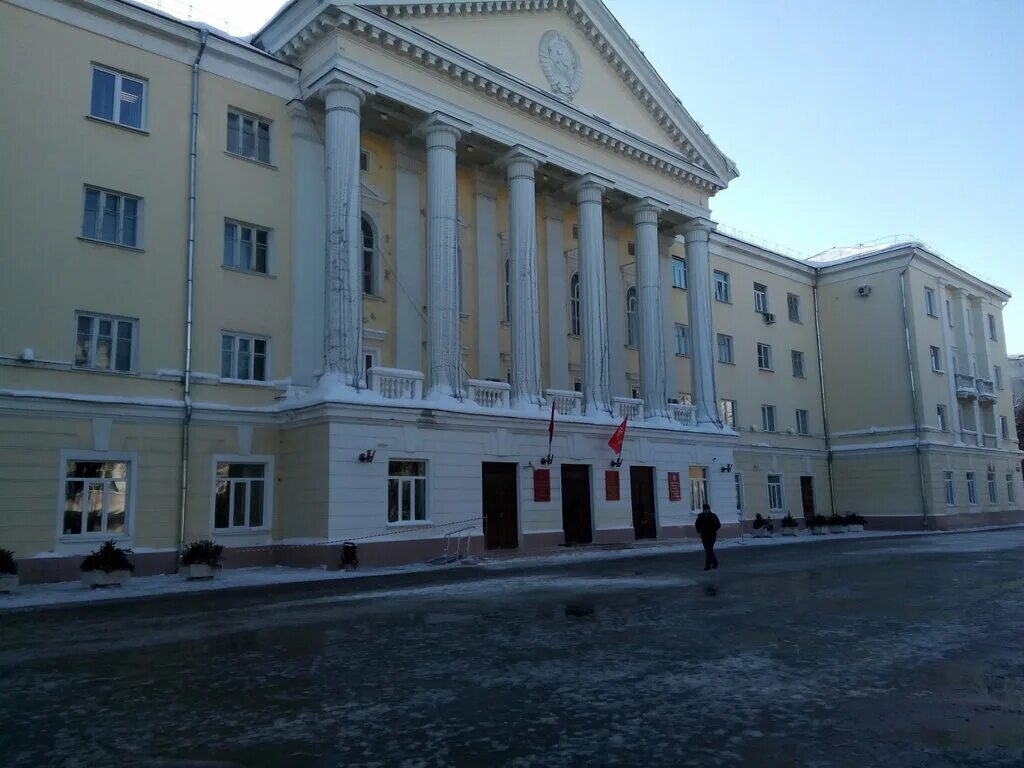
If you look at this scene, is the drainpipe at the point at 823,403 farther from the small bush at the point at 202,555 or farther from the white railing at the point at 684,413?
the small bush at the point at 202,555

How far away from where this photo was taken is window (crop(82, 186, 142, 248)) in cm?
2059

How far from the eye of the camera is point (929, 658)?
26.4ft

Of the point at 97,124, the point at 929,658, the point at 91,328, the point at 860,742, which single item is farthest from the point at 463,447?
the point at 860,742

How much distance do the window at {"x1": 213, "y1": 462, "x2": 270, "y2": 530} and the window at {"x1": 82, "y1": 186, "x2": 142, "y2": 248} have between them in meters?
6.47

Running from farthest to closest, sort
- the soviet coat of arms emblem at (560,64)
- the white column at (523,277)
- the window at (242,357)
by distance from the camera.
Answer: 1. the soviet coat of arms emblem at (560,64)
2. the white column at (523,277)
3. the window at (242,357)

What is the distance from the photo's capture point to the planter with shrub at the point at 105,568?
55.9ft

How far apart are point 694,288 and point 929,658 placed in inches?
1071

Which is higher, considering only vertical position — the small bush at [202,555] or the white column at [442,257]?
the white column at [442,257]

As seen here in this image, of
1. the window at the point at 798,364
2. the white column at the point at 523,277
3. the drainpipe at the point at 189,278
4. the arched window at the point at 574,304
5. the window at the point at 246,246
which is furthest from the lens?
the window at the point at 798,364

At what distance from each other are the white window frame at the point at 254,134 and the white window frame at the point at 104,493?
9112 millimetres

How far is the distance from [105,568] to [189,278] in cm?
824

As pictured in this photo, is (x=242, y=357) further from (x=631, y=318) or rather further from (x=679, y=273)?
(x=679, y=273)

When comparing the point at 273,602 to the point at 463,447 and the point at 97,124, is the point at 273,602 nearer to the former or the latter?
the point at 463,447

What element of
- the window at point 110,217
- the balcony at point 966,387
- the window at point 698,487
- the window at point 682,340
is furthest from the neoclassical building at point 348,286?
the balcony at point 966,387
